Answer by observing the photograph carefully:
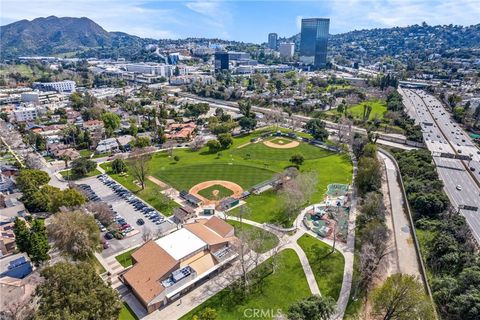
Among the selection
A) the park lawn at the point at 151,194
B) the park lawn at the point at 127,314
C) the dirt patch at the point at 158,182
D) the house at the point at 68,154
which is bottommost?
the park lawn at the point at 127,314

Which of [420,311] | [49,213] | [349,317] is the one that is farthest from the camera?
[49,213]

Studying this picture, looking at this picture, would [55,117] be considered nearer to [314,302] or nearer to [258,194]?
[258,194]

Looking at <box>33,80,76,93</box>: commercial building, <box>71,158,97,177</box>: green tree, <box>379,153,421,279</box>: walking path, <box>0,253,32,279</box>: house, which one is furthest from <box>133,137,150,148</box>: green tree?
<box>33,80,76,93</box>: commercial building

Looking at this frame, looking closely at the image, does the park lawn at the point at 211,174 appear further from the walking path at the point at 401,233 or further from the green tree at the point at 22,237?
the green tree at the point at 22,237

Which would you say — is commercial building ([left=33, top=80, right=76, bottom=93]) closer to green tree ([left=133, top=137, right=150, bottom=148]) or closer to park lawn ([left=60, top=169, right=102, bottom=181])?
green tree ([left=133, top=137, right=150, bottom=148])

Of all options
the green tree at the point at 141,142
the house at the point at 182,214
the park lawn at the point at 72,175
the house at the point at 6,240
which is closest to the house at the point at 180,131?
the green tree at the point at 141,142

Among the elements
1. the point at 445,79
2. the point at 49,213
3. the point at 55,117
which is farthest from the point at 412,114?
the point at 55,117
